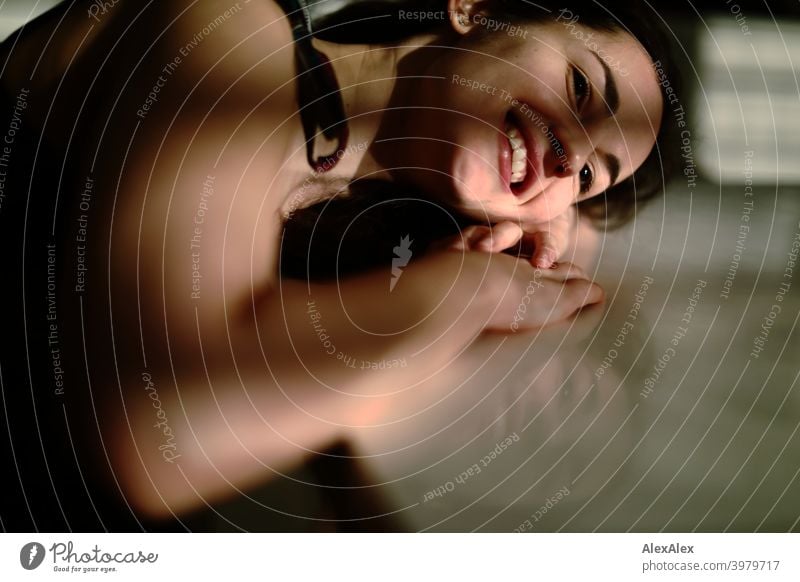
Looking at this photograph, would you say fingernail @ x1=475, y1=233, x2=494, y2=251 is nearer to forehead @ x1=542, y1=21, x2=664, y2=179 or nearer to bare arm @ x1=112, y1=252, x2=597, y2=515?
bare arm @ x1=112, y1=252, x2=597, y2=515

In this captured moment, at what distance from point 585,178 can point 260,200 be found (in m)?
0.31

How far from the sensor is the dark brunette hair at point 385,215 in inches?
24.5

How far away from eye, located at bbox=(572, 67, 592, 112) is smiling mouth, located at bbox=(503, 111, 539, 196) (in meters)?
0.06

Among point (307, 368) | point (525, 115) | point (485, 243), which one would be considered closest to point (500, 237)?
point (485, 243)

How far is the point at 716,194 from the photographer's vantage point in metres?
0.66

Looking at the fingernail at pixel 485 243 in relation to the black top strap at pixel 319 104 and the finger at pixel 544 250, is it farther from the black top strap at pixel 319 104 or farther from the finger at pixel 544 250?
the black top strap at pixel 319 104

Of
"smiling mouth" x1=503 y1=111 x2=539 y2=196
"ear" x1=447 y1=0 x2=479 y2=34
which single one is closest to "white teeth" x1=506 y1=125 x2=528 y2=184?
"smiling mouth" x1=503 y1=111 x2=539 y2=196

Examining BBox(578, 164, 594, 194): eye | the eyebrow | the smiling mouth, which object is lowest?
BBox(578, 164, 594, 194): eye

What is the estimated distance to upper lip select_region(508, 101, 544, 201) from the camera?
24.7 inches

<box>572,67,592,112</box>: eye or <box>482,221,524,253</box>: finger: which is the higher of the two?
<box>572,67,592,112</box>: eye

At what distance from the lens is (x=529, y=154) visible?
630 mm

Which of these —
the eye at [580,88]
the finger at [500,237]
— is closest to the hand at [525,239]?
the finger at [500,237]
